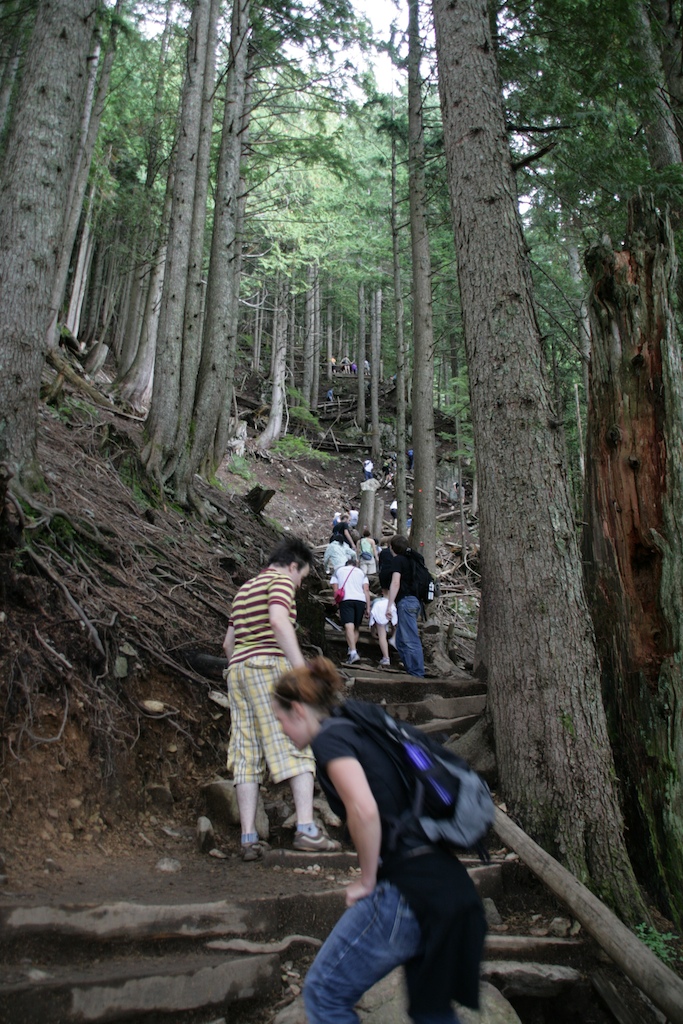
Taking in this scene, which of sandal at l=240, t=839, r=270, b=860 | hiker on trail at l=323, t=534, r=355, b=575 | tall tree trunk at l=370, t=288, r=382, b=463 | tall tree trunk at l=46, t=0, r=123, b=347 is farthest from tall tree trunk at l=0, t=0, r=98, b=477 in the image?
tall tree trunk at l=370, t=288, r=382, b=463

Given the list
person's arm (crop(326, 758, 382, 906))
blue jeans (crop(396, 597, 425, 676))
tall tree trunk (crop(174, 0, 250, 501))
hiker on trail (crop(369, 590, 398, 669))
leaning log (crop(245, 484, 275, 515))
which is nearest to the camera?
person's arm (crop(326, 758, 382, 906))

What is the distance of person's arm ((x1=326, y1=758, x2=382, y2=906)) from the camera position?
2.30 metres

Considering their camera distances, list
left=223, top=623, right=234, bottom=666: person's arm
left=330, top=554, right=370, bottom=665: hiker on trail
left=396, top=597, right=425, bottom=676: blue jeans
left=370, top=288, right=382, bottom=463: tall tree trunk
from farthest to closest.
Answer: left=370, top=288, right=382, bottom=463: tall tree trunk, left=330, top=554, right=370, bottom=665: hiker on trail, left=396, top=597, right=425, bottom=676: blue jeans, left=223, top=623, right=234, bottom=666: person's arm

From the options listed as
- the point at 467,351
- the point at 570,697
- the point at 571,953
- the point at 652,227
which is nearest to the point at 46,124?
the point at 467,351

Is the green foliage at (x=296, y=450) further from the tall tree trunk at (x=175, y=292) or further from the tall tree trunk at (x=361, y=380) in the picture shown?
the tall tree trunk at (x=175, y=292)

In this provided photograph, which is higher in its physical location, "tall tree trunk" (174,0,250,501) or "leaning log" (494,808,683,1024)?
"tall tree trunk" (174,0,250,501)

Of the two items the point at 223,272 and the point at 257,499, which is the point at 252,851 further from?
the point at 223,272

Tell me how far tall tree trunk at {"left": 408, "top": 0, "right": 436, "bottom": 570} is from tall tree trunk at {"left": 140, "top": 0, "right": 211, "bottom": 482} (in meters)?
4.12

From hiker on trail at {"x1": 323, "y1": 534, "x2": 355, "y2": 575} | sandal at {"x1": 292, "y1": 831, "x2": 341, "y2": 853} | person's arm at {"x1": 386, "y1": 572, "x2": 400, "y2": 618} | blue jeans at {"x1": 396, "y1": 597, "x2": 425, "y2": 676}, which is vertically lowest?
sandal at {"x1": 292, "y1": 831, "x2": 341, "y2": 853}

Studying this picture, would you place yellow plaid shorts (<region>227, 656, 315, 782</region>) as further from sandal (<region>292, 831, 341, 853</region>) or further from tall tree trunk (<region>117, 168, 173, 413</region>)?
tall tree trunk (<region>117, 168, 173, 413</region>)

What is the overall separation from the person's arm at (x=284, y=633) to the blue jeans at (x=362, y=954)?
2118 mm

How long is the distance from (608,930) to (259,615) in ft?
9.12

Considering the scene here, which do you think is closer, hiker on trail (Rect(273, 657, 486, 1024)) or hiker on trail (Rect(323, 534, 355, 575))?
hiker on trail (Rect(273, 657, 486, 1024))

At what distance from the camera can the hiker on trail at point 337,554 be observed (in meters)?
11.4
